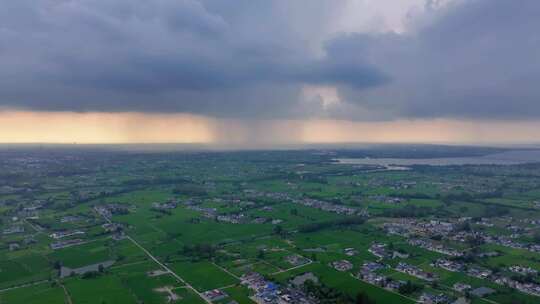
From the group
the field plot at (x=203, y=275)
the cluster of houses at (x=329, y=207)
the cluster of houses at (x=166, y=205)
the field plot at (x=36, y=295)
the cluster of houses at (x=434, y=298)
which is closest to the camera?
the cluster of houses at (x=434, y=298)

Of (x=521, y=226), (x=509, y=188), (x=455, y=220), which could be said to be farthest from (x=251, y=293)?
(x=509, y=188)

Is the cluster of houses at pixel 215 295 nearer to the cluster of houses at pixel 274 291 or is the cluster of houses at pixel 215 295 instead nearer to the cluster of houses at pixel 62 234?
the cluster of houses at pixel 274 291

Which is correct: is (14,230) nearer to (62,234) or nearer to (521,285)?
(62,234)

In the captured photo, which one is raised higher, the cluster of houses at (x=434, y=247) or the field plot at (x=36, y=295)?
the cluster of houses at (x=434, y=247)

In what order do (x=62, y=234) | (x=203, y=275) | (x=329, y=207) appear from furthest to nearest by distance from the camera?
(x=329, y=207), (x=62, y=234), (x=203, y=275)

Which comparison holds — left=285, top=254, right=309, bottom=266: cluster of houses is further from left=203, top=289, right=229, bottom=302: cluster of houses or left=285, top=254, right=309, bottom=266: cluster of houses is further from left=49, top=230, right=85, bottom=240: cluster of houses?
left=49, top=230, right=85, bottom=240: cluster of houses

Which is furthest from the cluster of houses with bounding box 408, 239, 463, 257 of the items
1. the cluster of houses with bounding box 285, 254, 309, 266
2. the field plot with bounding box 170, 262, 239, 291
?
the field plot with bounding box 170, 262, 239, 291

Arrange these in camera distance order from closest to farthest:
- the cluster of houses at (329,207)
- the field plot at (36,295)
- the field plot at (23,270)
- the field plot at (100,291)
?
the field plot at (36,295)
the field plot at (100,291)
the field plot at (23,270)
the cluster of houses at (329,207)

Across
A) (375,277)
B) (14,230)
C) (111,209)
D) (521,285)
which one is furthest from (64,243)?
(521,285)

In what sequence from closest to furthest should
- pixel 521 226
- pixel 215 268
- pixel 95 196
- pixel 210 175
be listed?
pixel 215 268 < pixel 521 226 < pixel 95 196 < pixel 210 175

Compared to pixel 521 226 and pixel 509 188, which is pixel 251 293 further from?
pixel 509 188

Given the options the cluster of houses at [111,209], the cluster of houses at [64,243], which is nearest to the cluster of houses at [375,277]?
the cluster of houses at [64,243]
